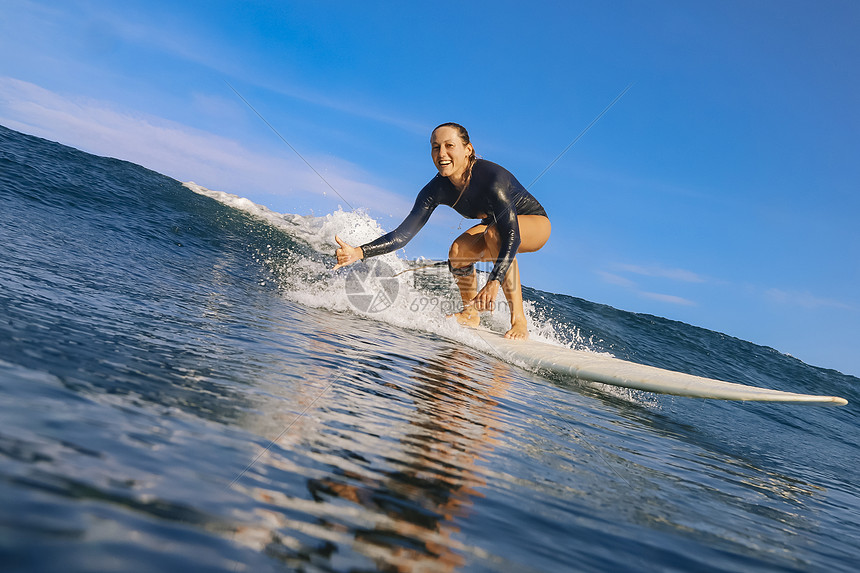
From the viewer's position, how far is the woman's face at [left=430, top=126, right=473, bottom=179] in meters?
5.39

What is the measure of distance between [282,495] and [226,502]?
0.16 m

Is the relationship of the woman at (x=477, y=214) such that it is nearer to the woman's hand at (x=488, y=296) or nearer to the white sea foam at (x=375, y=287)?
the woman's hand at (x=488, y=296)

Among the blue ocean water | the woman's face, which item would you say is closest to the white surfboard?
the blue ocean water

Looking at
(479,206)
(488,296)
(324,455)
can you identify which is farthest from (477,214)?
(324,455)

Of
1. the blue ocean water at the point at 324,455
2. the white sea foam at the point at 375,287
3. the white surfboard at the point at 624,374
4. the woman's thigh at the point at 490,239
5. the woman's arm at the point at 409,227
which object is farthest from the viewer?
the white sea foam at the point at 375,287

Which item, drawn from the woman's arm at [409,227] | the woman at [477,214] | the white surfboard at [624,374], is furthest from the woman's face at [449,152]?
the white surfboard at [624,374]

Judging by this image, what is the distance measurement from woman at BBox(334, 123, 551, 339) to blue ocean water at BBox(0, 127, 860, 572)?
33.8 inches

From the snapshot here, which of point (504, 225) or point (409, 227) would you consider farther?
point (409, 227)

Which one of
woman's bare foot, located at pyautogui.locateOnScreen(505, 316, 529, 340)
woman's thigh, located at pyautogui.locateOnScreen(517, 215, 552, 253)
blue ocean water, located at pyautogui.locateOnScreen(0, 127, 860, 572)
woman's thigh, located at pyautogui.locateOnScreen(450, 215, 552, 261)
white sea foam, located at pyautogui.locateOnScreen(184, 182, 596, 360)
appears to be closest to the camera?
blue ocean water, located at pyautogui.locateOnScreen(0, 127, 860, 572)

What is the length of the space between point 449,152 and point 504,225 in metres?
0.94

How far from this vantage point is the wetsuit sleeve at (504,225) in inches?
216

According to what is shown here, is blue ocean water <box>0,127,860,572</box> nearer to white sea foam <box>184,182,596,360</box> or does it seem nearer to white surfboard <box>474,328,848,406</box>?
white surfboard <box>474,328,848,406</box>

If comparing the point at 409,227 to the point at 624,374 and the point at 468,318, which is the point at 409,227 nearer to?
the point at 468,318

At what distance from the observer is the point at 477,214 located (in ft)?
19.6
